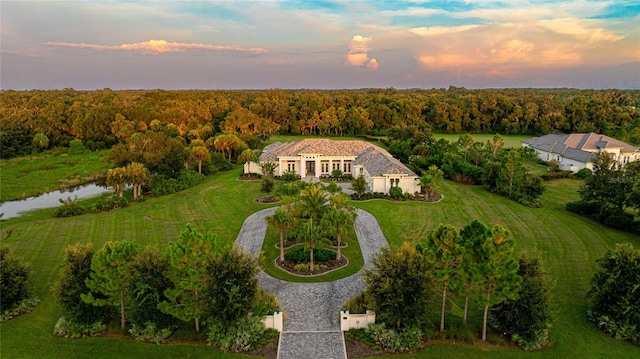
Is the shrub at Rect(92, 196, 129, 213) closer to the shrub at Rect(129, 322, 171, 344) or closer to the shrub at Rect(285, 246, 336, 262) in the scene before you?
the shrub at Rect(285, 246, 336, 262)

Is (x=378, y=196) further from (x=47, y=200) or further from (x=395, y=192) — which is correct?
(x=47, y=200)

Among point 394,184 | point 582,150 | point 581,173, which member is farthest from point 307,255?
point 582,150

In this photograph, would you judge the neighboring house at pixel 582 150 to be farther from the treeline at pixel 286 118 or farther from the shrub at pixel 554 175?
the treeline at pixel 286 118

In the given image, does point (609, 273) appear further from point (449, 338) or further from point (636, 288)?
point (449, 338)

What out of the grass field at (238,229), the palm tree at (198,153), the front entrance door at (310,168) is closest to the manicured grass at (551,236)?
the grass field at (238,229)

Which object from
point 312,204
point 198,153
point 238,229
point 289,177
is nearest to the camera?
point 312,204

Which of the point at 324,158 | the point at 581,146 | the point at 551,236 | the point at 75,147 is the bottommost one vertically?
the point at 551,236

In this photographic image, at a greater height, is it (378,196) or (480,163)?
(480,163)
